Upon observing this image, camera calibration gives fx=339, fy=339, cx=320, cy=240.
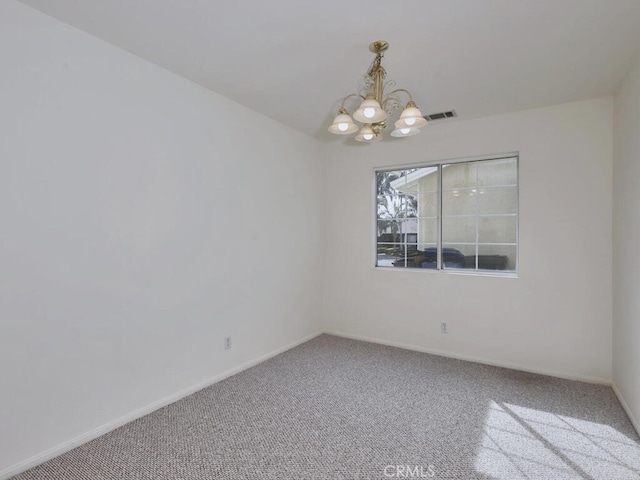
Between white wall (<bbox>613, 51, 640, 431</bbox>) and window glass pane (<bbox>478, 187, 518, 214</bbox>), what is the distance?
0.81m

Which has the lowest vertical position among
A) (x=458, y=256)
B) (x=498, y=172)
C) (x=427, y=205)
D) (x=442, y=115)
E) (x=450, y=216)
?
(x=458, y=256)

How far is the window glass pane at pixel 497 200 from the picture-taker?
356 centimetres

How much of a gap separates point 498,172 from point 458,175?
0.40m

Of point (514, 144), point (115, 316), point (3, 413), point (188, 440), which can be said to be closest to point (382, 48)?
point (514, 144)

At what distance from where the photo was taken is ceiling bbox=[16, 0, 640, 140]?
195cm

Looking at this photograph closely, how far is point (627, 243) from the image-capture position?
8.50ft

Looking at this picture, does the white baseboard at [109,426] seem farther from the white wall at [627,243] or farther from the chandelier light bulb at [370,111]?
the white wall at [627,243]

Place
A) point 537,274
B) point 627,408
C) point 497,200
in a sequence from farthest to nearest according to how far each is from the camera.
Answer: point 497,200, point 537,274, point 627,408

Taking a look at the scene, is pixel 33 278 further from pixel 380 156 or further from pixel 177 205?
pixel 380 156

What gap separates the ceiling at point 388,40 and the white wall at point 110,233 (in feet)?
0.91

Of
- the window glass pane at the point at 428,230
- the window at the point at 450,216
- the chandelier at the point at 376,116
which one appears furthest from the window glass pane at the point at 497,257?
the chandelier at the point at 376,116

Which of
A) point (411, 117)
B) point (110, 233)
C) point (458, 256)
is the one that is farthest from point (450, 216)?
point (110, 233)

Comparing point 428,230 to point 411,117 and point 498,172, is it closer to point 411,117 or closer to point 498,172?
point 498,172

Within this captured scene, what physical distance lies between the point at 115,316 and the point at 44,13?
192 centimetres
